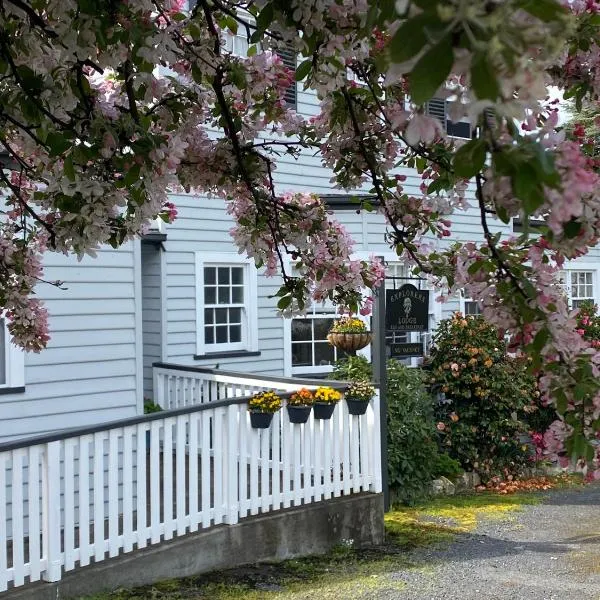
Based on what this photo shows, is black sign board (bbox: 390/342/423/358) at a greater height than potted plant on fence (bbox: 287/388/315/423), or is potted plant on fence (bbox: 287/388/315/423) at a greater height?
black sign board (bbox: 390/342/423/358)

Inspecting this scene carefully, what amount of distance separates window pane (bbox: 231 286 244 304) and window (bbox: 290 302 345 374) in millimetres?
867

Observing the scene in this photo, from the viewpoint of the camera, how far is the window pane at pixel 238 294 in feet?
33.9

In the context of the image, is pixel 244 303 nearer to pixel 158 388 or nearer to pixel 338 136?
pixel 158 388

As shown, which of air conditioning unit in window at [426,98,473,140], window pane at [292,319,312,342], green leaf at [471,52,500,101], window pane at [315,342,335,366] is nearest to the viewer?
green leaf at [471,52,500,101]

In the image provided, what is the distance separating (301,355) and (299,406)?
4155 millimetres

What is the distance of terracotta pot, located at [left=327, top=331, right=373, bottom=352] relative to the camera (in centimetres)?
931

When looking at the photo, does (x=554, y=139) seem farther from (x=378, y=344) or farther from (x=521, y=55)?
(x=378, y=344)

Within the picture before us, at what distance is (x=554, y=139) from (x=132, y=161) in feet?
5.61

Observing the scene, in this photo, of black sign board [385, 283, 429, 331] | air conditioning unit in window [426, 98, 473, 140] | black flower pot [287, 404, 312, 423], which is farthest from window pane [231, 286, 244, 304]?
air conditioning unit in window [426, 98, 473, 140]

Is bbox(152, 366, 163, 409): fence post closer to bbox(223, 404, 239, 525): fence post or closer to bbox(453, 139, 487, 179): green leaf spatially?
bbox(223, 404, 239, 525): fence post

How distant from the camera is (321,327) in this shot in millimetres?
11297

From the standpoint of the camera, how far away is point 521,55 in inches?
41.9

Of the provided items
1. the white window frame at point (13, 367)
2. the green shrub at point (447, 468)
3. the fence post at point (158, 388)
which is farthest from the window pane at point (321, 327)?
the white window frame at point (13, 367)

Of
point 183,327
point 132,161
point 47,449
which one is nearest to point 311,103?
point 183,327
